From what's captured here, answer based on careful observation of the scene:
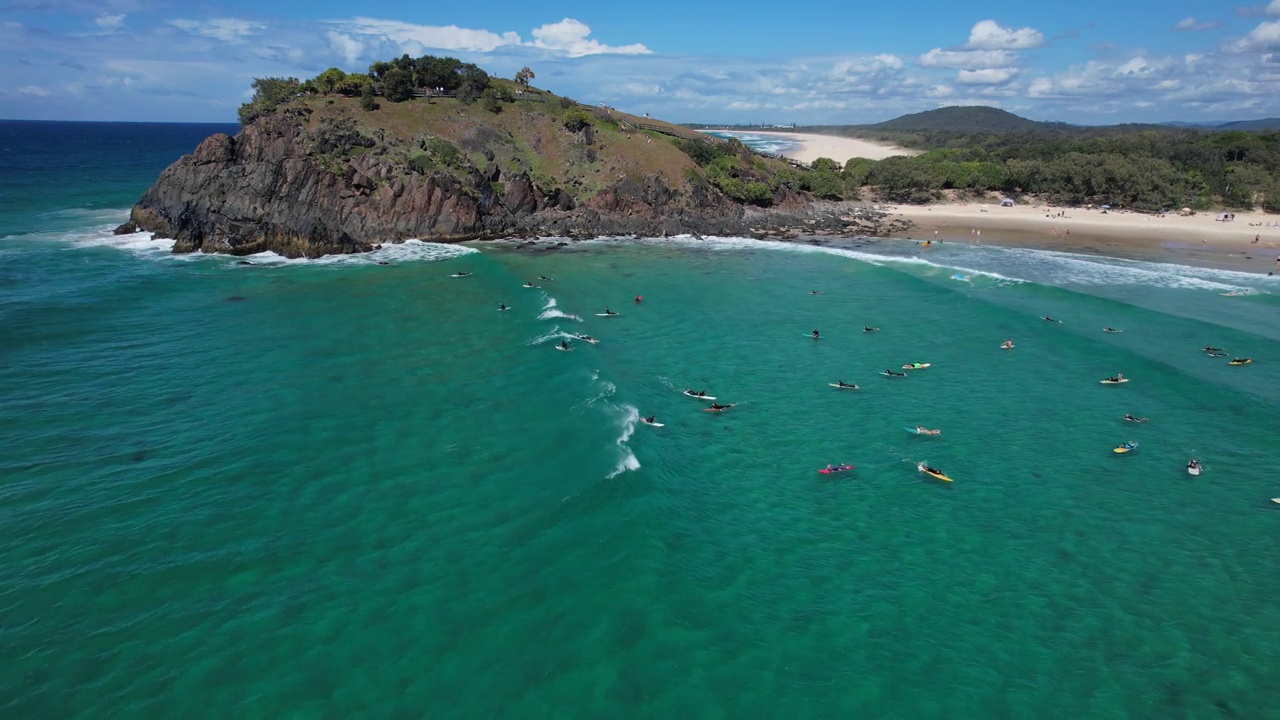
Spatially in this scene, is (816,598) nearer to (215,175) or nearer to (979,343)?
(979,343)

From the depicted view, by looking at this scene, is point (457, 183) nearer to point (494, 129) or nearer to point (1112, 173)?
point (494, 129)

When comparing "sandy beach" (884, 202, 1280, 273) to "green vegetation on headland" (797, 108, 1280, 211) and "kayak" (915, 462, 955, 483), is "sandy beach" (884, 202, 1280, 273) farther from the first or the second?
"kayak" (915, 462, 955, 483)

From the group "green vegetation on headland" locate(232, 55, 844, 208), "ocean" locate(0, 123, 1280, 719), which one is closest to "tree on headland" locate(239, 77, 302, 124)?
"green vegetation on headland" locate(232, 55, 844, 208)


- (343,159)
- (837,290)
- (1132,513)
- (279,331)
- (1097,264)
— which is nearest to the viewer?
(1132,513)

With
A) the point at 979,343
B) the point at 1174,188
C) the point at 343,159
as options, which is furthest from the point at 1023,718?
the point at 1174,188

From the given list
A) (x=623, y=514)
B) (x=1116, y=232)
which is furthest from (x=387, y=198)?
(x=1116, y=232)
